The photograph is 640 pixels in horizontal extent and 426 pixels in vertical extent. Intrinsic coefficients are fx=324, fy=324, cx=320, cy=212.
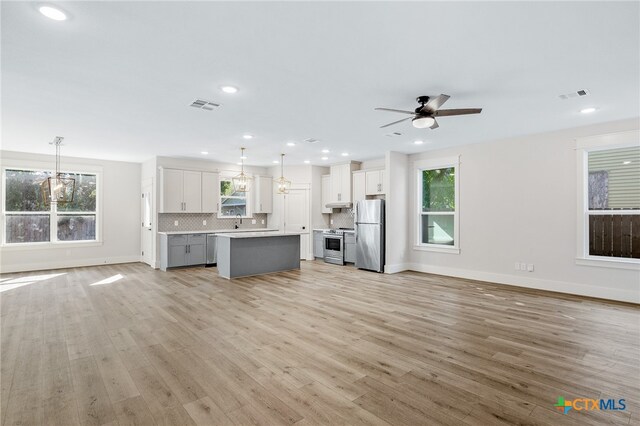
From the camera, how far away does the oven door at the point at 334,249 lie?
332 inches

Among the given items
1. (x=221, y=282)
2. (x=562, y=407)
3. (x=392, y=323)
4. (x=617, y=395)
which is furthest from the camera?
(x=221, y=282)

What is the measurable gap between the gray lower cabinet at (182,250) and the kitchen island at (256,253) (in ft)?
4.11

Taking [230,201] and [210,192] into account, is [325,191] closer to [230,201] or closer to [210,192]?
[230,201]

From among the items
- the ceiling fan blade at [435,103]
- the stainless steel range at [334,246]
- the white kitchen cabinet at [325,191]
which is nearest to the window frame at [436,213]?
the stainless steel range at [334,246]

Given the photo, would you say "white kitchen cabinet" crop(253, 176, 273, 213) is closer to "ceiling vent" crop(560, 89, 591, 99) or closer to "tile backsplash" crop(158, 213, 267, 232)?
"tile backsplash" crop(158, 213, 267, 232)

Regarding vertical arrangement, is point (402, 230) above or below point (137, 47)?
below

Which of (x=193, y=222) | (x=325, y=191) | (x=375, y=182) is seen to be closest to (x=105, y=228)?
(x=193, y=222)

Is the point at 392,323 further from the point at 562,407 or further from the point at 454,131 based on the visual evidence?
the point at 454,131

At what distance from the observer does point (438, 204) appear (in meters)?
7.26

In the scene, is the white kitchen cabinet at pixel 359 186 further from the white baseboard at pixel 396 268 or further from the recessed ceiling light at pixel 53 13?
the recessed ceiling light at pixel 53 13

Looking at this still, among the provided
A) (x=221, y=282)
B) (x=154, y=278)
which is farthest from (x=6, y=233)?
(x=221, y=282)

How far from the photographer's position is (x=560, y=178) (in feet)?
17.8

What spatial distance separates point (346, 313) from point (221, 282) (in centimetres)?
294

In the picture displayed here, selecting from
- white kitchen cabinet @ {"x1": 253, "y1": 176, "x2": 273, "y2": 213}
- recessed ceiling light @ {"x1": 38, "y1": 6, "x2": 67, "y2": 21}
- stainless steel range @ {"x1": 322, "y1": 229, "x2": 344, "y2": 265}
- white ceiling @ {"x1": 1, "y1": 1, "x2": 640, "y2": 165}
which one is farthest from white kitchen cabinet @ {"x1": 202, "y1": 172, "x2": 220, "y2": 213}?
recessed ceiling light @ {"x1": 38, "y1": 6, "x2": 67, "y2": 21}
